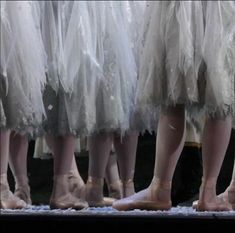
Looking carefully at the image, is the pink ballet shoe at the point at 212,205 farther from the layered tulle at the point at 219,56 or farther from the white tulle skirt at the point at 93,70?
the white tulle skirt at the point at 93,70

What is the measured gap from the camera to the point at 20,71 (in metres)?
2.10

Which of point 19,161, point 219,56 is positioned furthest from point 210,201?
point 19,161

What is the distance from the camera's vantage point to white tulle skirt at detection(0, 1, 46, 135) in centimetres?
208

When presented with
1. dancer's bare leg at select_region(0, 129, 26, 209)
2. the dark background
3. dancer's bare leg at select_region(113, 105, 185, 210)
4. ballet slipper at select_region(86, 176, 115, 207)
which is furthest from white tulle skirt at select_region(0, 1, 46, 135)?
the dark background

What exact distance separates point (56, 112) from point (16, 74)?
205 millimetres

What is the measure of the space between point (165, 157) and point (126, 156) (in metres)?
0.63

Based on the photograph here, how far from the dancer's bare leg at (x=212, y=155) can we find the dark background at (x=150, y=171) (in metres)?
0.46

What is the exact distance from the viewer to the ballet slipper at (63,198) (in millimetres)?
2158

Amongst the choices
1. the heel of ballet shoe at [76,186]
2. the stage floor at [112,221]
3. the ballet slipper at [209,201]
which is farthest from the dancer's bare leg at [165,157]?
the heel of ballet shoe at [76,186]

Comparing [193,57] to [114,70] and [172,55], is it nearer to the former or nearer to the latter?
[172,55]

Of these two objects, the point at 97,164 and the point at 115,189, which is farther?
the point at 115,189

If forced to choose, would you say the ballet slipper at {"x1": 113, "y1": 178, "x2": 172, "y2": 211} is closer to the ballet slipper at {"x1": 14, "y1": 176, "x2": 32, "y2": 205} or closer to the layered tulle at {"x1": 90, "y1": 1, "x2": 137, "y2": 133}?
the layered tulle at {"x1": 90, "y1": 1, "x2": 137, "y2": 133}

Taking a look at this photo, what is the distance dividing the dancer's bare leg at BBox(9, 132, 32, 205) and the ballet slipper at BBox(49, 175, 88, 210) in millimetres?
421

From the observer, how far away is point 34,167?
337cm
